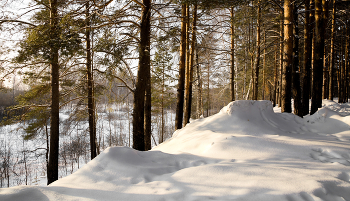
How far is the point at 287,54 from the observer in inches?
263

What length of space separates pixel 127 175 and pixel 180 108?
6.33m

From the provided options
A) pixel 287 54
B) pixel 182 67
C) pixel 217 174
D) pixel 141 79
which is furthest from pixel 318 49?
pixel 217 174

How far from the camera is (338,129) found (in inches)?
204

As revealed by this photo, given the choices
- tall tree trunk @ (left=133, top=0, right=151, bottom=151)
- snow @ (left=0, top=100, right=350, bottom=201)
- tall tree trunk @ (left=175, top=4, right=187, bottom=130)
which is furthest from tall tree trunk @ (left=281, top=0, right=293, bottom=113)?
tall tree trunk @ (left=133, top=0, right=151, bottom=151)

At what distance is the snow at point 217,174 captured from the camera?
74.8 inches

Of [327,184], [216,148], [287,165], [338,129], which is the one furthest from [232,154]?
[338,129]

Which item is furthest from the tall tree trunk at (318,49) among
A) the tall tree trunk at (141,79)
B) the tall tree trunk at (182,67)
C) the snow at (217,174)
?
the tall tree trunk at (141,79)

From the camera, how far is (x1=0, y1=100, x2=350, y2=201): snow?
6.23 ft

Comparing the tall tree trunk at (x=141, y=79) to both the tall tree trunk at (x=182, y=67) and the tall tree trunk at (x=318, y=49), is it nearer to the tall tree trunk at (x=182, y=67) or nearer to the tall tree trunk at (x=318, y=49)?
the tall tree trunk at (x=182, y=67)

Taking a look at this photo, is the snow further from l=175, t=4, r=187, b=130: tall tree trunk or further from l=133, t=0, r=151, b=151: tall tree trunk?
l=175, t=4, r=187, b=130: tall tree trunk

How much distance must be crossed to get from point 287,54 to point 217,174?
6.31 metres

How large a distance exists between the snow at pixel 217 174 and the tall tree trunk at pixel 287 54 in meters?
3.67

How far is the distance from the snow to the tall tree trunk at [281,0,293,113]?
367cm

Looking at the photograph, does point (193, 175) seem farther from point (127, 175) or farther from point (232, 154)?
point (232, 154)
